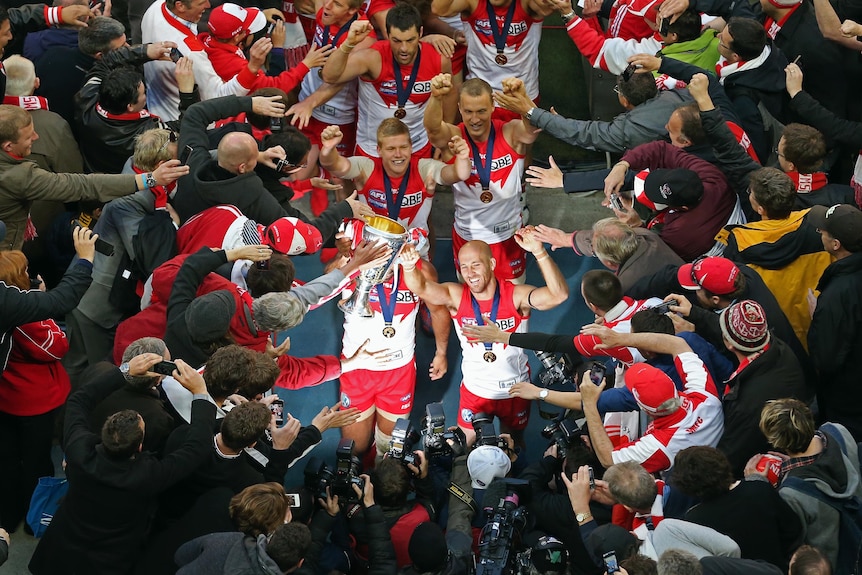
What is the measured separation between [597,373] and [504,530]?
3.78ft

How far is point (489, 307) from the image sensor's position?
683cm

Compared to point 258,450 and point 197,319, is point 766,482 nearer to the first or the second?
point 258,450

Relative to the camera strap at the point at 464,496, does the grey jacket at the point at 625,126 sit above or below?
above

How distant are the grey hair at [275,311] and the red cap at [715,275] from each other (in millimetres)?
2245

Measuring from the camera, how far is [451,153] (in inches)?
296

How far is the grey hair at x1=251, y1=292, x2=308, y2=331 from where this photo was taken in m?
5.63

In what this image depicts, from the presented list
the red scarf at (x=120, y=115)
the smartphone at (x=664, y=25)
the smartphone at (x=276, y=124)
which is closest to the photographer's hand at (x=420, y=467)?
the smartphone at (x=276, y=124)

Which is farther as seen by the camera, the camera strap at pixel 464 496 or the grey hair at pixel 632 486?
the camera strap at pixel 464 496

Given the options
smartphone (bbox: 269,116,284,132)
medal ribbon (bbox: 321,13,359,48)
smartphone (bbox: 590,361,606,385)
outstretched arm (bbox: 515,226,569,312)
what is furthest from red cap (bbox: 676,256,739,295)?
medal ribbon (bbox: 321,13,359,48)

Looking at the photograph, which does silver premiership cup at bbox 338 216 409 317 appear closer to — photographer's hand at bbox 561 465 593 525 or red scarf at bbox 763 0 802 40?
photographer's hand at bbox 561 465 593 525

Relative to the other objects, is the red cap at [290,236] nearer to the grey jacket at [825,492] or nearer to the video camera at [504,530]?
the video camera at [504,530]

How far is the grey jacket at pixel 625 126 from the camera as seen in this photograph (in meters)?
7.17

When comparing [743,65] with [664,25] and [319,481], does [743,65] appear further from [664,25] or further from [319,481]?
[319,481]

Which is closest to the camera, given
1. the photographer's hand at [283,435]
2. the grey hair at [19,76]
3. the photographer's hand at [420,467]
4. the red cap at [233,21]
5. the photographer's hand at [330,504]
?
the photographer's hand at [283,435]
